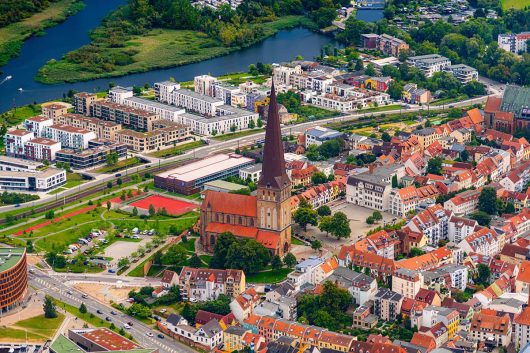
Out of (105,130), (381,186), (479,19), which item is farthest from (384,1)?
(381,186)

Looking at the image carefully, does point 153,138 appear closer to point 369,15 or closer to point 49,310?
point 49,310

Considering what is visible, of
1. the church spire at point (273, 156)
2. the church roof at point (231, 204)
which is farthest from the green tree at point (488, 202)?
the church roof at point (231, 204)

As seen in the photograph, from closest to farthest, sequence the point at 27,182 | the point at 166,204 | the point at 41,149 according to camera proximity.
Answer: the point at 166,204
the point at 27,182
the point at 41,149

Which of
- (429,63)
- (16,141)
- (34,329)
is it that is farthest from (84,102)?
(34,329)

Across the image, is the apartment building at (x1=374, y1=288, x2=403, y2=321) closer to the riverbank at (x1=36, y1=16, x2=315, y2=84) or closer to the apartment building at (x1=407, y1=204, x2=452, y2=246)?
the apartment building at (x1=407, y1=204, x2=452, y2=246)

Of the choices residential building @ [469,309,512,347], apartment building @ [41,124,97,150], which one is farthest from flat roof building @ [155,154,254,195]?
residential building @ [469,309,512,347]

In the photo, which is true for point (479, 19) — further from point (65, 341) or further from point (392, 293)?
point (65, 341)
